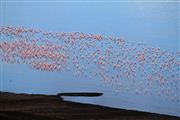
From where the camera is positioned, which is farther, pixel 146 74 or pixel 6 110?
A: pixel 6 110

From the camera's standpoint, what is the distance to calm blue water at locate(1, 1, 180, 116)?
3.98 m

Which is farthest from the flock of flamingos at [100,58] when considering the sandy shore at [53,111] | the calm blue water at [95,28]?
the sandy shore at [53,111]

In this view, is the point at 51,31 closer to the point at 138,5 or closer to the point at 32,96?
the point at 32,96

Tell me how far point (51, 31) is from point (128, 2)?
107cm

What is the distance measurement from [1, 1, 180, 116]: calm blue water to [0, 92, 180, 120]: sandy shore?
74 millimetres

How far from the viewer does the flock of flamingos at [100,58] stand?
3988 millimetres

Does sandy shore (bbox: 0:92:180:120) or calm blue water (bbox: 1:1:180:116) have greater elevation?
calm blue water (bbox: 1:1:180:116)

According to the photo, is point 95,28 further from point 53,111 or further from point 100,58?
point 53,111

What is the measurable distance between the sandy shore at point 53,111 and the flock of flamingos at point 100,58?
0.89ft

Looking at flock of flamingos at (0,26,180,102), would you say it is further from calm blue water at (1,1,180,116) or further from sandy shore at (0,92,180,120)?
sandy shore at (0,92,180,120)

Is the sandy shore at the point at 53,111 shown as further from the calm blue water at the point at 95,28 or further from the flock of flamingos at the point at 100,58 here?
the flock of flamingos at the point at 100,58

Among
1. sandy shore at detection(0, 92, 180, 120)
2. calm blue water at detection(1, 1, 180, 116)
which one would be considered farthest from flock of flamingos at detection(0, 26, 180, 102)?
sandy shore at detection(0, 92, 180, 120)

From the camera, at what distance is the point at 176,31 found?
154 inches

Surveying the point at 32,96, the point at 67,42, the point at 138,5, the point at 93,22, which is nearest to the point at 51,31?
the point at 67,42
